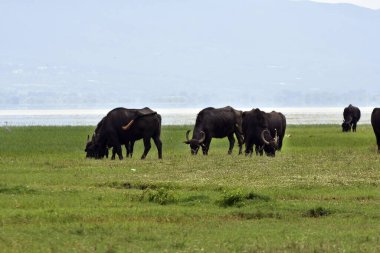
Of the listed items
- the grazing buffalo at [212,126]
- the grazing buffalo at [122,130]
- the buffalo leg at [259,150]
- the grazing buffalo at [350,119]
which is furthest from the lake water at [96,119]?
the buffalo leg at [259,150]

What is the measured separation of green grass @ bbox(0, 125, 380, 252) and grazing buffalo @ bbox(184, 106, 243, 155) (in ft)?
16.5

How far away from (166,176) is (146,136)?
30.6 ft

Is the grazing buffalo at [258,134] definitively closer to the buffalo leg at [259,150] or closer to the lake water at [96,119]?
the buffalo leg at [259,150]

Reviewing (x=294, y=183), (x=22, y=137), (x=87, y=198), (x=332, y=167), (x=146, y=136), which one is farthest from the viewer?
(x=22, y=137)

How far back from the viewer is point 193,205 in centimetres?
2112

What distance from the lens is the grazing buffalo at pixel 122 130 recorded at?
35.8 m

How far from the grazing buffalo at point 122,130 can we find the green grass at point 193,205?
10.6 feet

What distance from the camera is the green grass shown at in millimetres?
16391

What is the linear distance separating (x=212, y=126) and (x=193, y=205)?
18091 millimetres

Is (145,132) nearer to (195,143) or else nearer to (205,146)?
(195,143)

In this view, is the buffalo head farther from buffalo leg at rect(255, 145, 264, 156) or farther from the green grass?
the green grass

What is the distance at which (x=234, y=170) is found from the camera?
2825 cm

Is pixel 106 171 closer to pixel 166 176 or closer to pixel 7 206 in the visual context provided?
pixel 166 176

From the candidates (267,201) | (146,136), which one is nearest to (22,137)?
(146,136)
